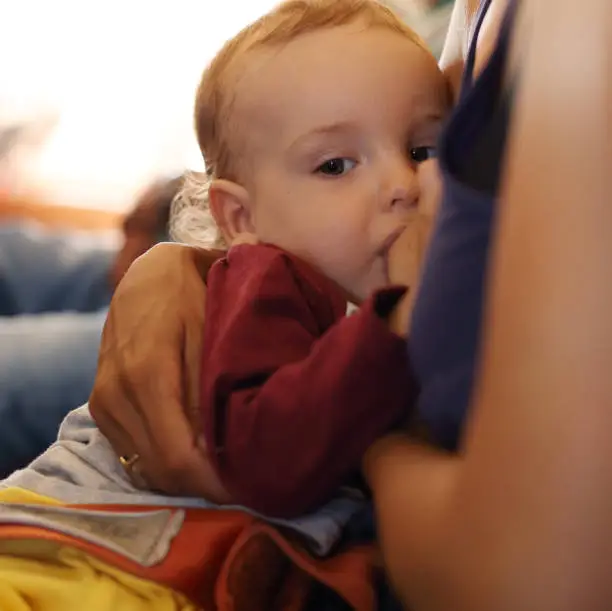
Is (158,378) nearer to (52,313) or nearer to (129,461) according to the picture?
(129,461)

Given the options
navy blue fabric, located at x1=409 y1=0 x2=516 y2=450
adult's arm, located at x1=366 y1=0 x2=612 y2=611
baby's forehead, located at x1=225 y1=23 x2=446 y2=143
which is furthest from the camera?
baby's forehead, located at x1=225 y1=23 x2=446 y2=143

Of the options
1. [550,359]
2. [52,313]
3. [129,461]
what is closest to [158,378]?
[129,461]

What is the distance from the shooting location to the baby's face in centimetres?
72

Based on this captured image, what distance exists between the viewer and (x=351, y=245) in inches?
28.4

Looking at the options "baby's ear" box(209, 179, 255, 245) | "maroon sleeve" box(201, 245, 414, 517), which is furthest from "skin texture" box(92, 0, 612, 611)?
"baby's ear" box(209, 179, 255, 245)

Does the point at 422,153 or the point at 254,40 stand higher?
the point at 254,40

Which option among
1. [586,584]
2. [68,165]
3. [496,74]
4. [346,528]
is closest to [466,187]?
[496,74]

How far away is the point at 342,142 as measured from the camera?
29.3 inches

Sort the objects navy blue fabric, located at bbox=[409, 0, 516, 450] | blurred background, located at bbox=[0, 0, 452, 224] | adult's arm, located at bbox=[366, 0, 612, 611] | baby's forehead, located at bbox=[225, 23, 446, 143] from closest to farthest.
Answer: adult's arm, located at bbox=[366, 0, 612, 611], navy blue fabric, located at bbox=[409, 0, 516, 450], baby's forehead, located at bbox=[225, 23, 446, 143], blurred background, located at bbox=[0, 0, 452, 224]

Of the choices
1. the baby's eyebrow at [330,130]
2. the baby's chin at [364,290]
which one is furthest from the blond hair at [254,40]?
the baby's chin at [364,290]

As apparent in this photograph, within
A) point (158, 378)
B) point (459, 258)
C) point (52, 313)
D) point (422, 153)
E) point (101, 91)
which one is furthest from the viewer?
point (101, 91)

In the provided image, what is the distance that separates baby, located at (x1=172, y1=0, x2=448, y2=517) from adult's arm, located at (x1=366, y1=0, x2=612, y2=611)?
185mm

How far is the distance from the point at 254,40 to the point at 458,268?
0.49 metres

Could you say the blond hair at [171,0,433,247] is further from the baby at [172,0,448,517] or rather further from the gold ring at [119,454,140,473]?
the gold ring at [119,454,140,473]
